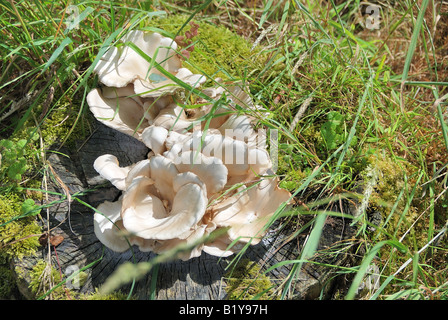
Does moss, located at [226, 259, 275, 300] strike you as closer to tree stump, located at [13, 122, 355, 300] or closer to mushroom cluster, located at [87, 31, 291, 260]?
tree stump, located at [13, 122, 355, 300]

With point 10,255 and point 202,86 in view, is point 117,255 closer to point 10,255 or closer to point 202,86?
point 10,255

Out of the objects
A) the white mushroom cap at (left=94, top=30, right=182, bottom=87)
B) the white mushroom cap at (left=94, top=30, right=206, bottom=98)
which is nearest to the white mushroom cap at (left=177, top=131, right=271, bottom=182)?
the white mushroom cap at (left=94, top=30, right=206, bottom=98)

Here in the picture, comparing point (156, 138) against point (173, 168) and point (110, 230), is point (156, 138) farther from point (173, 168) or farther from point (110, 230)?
point (110, 230)

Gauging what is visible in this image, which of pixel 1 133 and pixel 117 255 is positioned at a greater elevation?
pixel 1 133

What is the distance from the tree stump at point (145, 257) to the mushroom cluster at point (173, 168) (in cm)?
18

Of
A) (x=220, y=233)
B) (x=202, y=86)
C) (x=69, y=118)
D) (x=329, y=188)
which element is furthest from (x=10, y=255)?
(x=329, y=188)

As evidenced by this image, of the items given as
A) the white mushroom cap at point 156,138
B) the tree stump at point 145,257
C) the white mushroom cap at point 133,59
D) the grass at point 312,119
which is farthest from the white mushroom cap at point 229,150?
the white mushroom cap at point 133,59

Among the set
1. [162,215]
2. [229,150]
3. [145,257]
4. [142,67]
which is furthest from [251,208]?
[142,67]

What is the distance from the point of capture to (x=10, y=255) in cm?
221

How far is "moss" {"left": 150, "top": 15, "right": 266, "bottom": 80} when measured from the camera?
302cm

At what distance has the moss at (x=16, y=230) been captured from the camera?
2211mm

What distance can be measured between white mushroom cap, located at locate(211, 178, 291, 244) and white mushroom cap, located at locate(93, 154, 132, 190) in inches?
22.0

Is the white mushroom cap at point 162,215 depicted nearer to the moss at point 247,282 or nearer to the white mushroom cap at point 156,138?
the white mushroom cap at point 156,138

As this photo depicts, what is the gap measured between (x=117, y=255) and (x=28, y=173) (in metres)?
0.82
